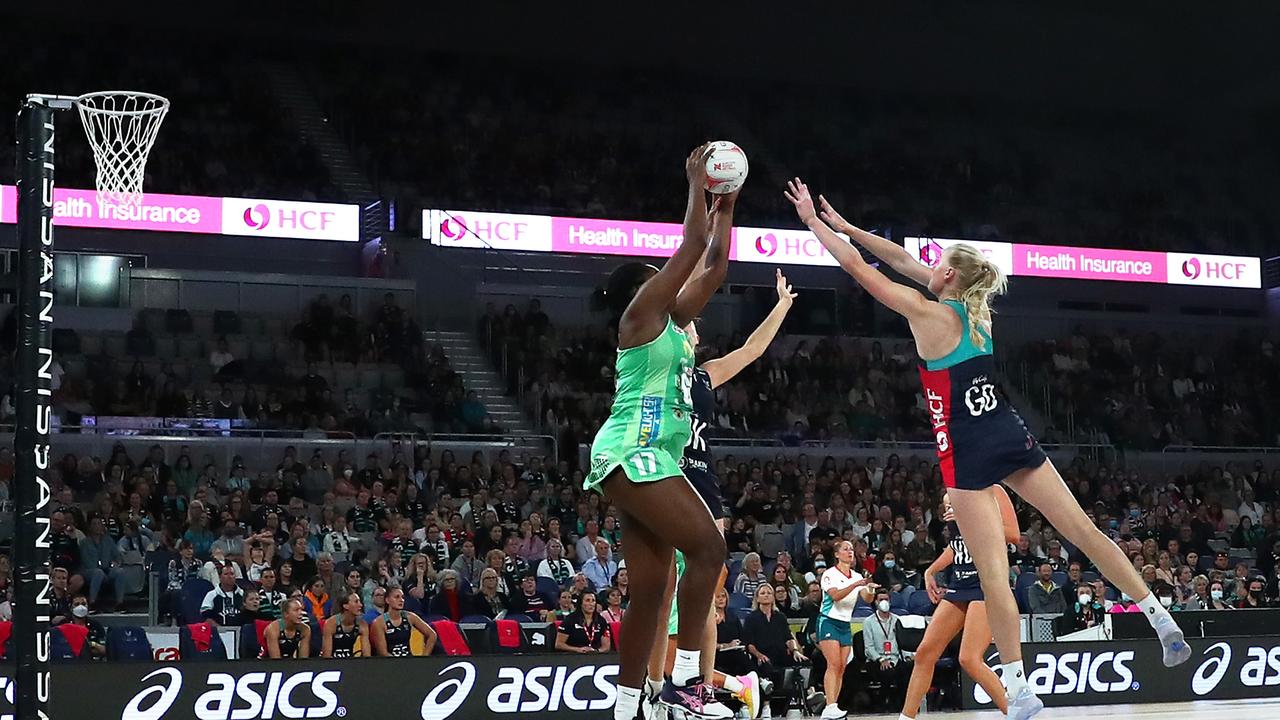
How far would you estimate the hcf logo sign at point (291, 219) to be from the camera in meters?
23.6

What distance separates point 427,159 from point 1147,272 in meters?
15.3

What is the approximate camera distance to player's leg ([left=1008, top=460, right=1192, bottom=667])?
23.7ft

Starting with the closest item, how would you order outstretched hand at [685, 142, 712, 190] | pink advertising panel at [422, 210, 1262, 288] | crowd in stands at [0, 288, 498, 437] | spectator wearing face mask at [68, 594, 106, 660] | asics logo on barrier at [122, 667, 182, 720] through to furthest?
outstretched hand at [685, 142, 712, 190], asics logo on barrier at [122, 667, 182, 720], spectator wearing face mask at [68, 594, 106, 660], crowd in stands at [0, 288, 498, 437], pink advertising panel at [422, 210, 1262, 288]

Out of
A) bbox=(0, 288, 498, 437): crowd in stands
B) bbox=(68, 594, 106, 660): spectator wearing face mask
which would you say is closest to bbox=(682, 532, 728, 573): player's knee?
bbox=(68, 594, 106, 660): spectator wearing face mask

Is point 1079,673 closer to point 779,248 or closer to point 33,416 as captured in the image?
point 33,416

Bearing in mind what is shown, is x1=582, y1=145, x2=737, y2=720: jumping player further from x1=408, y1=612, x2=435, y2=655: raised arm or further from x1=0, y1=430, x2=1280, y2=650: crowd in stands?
x1=0, y1=430, x2=1280, y2=650: crowd in stands

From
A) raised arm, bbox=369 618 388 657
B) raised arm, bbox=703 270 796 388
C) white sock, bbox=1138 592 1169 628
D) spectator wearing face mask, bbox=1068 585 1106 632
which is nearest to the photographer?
white sock, bbox=1138 592 1169 628

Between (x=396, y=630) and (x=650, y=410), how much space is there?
27.3 ft

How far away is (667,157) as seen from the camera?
102 ft

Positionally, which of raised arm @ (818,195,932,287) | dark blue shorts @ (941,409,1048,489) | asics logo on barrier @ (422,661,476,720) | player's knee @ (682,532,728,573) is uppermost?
raised arm @ (818,195,932,287)

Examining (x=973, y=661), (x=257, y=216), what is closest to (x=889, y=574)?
(x=973, y=661)

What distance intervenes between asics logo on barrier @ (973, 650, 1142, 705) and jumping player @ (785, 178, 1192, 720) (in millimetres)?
6452

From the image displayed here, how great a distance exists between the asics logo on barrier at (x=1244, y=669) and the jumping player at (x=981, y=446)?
773 cm

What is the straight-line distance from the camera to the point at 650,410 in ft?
21.9
